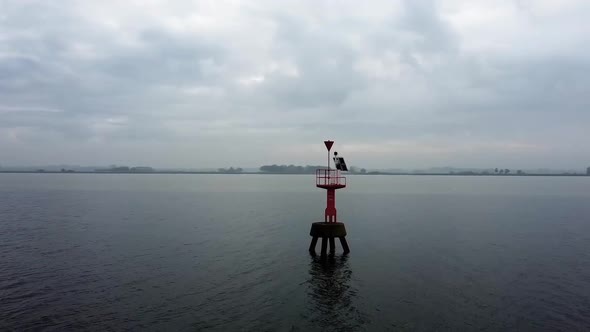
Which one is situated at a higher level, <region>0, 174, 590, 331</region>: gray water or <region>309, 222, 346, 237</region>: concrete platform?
<region>309, 222, 346, 237</region>: concrete platform

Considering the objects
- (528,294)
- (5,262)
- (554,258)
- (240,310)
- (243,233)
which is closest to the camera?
(240,310)

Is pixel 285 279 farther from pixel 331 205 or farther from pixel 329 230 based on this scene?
pixel 331 205

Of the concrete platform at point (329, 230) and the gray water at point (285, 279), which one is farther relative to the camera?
the concrete platform at point (329, 230)

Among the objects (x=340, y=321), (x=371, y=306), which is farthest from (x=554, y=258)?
(x=340, y=321)

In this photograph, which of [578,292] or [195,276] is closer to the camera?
[578,292]

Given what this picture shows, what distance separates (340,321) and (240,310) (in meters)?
4.84

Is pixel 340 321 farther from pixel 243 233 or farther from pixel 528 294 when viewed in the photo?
pixel 243 233

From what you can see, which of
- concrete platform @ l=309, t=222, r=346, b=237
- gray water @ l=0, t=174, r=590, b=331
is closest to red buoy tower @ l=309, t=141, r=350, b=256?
concrete platform @ l=309, t=222, r=346, b=237

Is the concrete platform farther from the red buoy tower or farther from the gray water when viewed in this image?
the gray water

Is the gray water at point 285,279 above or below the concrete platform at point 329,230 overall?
below

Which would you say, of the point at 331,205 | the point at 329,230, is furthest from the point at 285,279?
the point at 331,205

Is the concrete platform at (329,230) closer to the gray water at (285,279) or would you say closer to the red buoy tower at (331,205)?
the red buoy tower at (331,205)

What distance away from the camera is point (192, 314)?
64.1ft

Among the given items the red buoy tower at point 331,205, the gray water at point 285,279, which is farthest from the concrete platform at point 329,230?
the gray water at point 285,279
